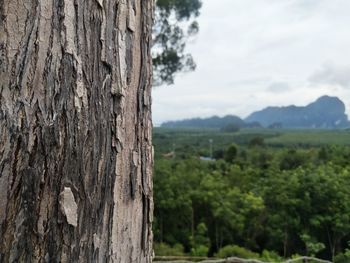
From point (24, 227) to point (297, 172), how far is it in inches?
233

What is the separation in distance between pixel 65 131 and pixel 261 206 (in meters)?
6.10

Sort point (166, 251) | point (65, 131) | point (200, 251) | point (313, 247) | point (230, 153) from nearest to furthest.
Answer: point (65, 131) → point (313, 247) → point (166, 251) → point (200, 251) → point (230, 153)

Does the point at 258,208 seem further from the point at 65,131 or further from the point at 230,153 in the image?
the point at 65,131

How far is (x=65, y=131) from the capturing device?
570 millimetres

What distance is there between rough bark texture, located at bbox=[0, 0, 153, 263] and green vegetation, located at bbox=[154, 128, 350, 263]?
412 centimetres

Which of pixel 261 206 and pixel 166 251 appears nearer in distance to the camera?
pixel 166 251

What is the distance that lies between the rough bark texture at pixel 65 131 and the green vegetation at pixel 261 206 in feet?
13.5

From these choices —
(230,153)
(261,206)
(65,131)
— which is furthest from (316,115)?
(65,131)

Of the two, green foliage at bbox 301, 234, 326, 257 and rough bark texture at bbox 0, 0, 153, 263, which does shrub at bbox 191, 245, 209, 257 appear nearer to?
green foliage at bbox 301, 234, 326, 257

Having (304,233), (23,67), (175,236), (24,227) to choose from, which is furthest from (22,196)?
(175,236)

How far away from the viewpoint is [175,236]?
7.16 metres

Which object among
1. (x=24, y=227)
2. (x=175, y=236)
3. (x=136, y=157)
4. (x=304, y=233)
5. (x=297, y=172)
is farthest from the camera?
(x=175, y=236)

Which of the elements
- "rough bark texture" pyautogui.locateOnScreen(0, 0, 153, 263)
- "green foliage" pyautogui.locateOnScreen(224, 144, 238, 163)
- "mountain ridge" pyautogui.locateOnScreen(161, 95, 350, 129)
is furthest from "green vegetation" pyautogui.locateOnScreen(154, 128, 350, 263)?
"rough bark texture" pyautogui.locateOnScreen(0, 0, 153, 263)

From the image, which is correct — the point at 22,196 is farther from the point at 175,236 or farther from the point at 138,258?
the point at 175,236
